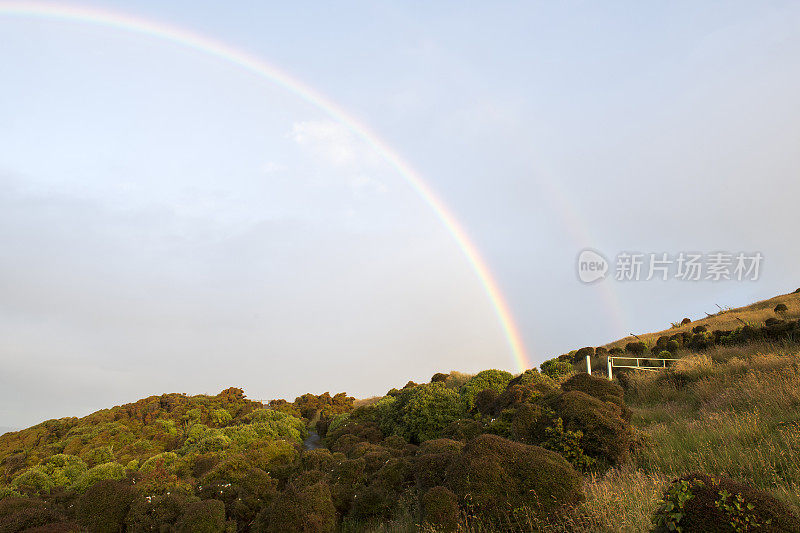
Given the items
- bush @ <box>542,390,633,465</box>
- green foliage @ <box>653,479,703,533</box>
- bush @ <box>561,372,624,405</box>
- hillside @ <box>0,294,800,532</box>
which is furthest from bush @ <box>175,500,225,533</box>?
bush @ <box>561,372,624,405</box>

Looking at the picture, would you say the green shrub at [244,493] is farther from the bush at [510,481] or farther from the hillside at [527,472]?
the bush at [510,481]

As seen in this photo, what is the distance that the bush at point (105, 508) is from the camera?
1087 cm

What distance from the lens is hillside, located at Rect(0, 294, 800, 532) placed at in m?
7.46

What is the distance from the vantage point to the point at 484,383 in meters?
23.6

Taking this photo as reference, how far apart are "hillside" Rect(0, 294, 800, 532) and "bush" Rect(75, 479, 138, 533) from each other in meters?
0.03

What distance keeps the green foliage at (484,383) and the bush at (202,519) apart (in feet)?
48.7

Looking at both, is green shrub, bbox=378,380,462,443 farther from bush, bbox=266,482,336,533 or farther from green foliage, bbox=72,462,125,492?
green foliage, bbox=72,462,125,492

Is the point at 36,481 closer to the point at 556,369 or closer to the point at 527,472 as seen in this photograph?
the point at 527,472

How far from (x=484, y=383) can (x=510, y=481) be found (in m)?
16.0

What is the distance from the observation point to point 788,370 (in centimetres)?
1493

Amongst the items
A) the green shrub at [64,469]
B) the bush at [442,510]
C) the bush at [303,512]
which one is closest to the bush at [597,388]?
the bush at [442,510]

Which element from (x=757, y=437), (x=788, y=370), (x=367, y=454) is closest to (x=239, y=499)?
(x=367, y=454)

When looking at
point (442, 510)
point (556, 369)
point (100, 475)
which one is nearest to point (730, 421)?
point (442, 510)

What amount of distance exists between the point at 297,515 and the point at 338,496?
2.14 meters
